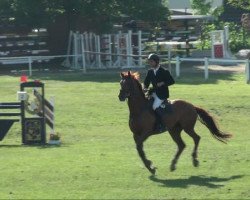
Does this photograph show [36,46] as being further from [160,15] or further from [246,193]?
[246,193]

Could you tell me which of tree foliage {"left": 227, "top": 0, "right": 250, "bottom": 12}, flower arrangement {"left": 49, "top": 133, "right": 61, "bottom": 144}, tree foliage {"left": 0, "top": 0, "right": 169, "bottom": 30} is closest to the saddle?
flower arrangement {"left": 49, "top": 133, "right": 61, "bottom": 144}

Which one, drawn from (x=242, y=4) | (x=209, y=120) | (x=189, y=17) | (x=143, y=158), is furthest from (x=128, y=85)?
(x=189, y=17)

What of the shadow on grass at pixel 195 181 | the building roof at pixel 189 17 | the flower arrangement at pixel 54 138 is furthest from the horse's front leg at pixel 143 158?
the building roof at pixel 189 17

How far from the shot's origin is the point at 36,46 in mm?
47469

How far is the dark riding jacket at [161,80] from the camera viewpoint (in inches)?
600

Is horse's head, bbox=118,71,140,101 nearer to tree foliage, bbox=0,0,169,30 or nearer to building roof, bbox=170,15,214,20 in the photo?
tree foliage, bbox=0,0,169,30

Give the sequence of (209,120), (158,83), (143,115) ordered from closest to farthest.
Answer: (143,115) → (158,83) → (209,120)

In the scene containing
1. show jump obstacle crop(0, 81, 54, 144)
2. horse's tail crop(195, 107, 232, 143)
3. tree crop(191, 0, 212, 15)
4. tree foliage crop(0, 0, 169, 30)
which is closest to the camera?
horse's tail crop(195, 107, 232, 143)

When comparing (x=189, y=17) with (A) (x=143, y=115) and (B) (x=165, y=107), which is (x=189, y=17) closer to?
(B) (x=165, y=107)

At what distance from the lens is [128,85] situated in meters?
15.0

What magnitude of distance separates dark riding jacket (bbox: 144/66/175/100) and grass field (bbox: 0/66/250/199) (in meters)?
1.44

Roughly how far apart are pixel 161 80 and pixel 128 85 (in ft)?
2.24

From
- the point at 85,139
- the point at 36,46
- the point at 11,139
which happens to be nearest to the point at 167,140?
the point at 85,139

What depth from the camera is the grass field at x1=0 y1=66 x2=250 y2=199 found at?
520 inches
